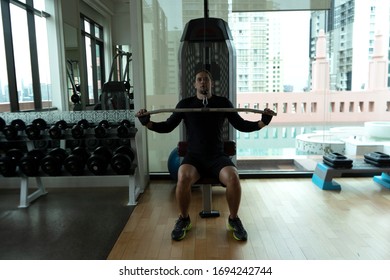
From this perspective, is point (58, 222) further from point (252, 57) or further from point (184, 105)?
point (252, 57)

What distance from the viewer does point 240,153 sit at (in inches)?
166

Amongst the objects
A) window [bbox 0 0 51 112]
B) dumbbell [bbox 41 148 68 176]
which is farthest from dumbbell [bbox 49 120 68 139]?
window [bbox 0 0 51 112]

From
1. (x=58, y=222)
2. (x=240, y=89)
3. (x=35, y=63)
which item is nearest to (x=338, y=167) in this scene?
(x=240, y=89)

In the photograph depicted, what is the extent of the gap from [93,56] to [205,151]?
7.03 feet

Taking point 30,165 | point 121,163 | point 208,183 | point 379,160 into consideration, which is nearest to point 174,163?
point 121,163

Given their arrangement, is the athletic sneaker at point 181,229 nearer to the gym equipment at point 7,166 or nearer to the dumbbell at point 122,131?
the dumbbell at point 122,131

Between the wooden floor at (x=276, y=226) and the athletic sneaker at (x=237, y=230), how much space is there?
5cm

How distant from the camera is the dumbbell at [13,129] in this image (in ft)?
9.89

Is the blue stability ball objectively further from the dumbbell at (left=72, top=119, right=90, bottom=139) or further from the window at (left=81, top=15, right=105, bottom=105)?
the window at (left=81, top=15, right=105, bottom=105)

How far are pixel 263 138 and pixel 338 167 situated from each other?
154 cm

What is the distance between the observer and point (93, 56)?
3688 millimetres

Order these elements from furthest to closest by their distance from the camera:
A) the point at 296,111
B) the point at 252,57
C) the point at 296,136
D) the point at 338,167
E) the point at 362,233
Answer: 1. the point at 296,136
2. the point at 296,111
3. the point at 252,57
4. the point at 338,167
5. the point at 362,233

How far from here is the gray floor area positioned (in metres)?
2.06

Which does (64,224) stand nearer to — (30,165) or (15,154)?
(30,165)
